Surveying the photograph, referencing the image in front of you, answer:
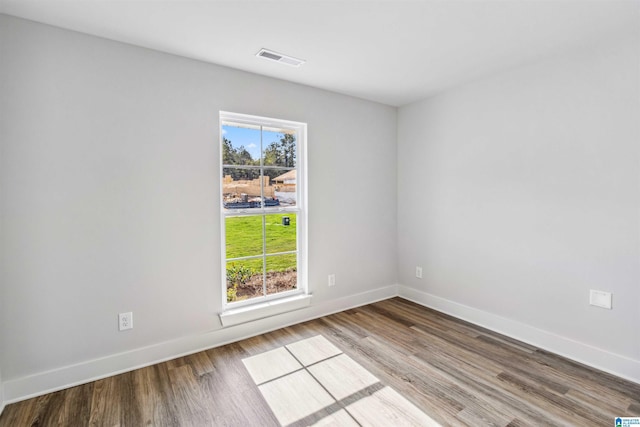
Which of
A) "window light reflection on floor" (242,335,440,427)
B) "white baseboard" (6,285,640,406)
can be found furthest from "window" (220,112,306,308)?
"window light reflection on floor" (242,335,440,427)

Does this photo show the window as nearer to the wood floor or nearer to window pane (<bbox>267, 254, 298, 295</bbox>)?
window pane (<bbox>267, 254, 298, 295</bbox>)

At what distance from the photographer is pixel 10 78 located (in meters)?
1.88

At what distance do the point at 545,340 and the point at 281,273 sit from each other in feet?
7.94

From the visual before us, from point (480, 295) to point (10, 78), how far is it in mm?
4111

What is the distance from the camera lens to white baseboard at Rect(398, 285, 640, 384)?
2.16 meters

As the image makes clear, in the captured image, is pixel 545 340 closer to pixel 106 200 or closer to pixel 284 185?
pixel 284 185

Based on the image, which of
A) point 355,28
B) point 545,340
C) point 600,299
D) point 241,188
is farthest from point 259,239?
point 600,299

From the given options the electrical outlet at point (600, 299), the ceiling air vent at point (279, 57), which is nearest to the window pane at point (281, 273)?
the ceiling air vent at point (279, 57)

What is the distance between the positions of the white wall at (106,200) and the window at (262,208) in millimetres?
142

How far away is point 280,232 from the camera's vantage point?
10.00 ft

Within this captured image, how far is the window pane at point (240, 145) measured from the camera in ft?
8.94

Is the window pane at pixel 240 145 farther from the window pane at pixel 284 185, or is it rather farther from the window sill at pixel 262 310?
the window sill at pixel 262 310

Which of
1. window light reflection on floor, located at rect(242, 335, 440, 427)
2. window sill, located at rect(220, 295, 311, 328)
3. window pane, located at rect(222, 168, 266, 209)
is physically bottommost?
window light reflection on floor, located at rect(242, 335, 440, 427)

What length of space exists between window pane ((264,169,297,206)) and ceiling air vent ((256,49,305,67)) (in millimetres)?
974
